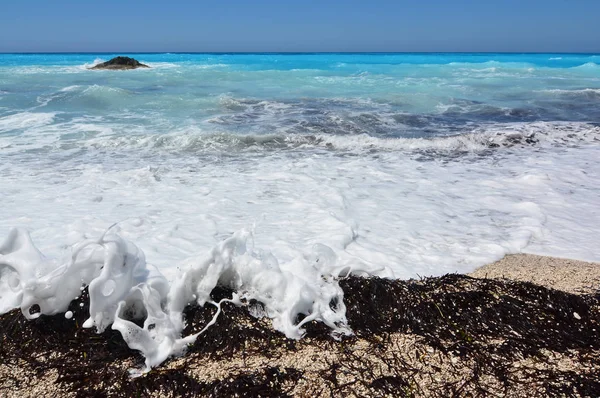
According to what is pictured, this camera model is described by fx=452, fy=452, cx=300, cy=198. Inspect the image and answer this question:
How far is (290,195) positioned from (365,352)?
3158 mm

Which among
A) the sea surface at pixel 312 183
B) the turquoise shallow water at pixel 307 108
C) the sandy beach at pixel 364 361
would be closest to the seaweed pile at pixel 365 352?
the sandy beach at pixel 364 361

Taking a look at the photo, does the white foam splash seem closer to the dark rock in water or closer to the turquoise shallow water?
the turquoise shallow water

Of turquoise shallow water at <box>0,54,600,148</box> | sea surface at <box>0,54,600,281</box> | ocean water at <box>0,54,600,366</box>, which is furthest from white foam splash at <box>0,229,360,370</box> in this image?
turquoise shallow water at <box>0,54,600,148</box>

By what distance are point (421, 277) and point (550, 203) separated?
2.75 meters

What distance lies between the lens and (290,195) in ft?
17.7

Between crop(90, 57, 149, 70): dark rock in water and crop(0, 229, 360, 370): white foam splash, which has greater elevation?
crop(90, 57, 149, 70): dark rock in water

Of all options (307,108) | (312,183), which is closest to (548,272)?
(312,183)

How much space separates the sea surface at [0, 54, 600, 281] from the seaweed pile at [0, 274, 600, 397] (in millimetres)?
679

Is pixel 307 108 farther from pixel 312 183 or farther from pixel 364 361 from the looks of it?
pixel 364 361

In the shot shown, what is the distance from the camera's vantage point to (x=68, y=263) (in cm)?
275

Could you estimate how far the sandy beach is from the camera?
83.7 inches

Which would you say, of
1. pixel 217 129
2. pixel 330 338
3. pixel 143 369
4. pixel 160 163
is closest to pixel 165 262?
pixel 143 369

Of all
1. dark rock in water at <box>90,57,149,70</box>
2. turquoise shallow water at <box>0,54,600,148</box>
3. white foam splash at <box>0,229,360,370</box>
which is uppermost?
dark rock in water at <box>90,57,149,70</box>

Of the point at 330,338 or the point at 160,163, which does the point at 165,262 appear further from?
the point at 160,163
